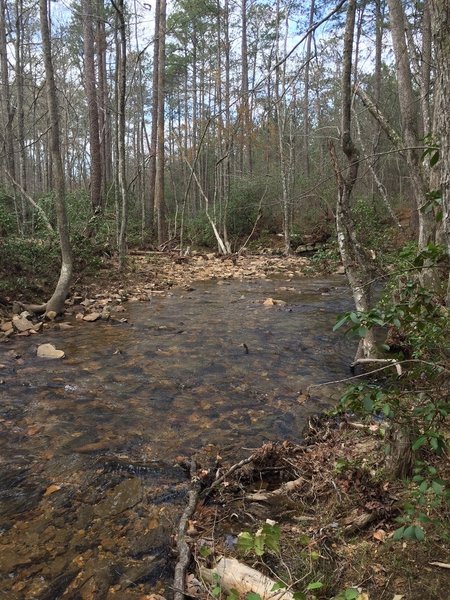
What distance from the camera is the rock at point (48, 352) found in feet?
18.2

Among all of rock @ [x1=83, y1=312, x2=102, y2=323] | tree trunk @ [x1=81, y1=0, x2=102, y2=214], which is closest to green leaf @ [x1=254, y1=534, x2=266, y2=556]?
rock @ [x1=83, y1=312, x2=102, y2=323]

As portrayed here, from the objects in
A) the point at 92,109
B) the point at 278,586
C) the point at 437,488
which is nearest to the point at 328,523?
the point at 278,586

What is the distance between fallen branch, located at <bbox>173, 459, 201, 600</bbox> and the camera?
2031 mm

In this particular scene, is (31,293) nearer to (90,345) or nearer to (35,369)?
(90,345)

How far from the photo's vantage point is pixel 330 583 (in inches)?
76.7

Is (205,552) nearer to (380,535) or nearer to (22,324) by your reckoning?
(380,535)

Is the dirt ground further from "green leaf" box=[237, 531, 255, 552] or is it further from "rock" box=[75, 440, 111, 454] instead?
"rock" box=[75, 440, 111, 454]

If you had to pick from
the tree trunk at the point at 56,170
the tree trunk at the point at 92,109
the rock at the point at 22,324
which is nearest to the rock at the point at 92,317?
the tree trunk at the point at 56,170

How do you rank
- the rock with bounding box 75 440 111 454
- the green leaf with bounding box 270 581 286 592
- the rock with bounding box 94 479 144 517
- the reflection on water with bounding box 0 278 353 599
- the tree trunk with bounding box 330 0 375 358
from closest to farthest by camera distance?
the green leaf with bounding box 270 581 286 592 → the reflection on water with bounding box 0 278 353 599 → the rock with bounding box 94 479 144 517 → the rock with bounding box 75 440 111 454 → the tree trunk with bounding box 330 0 375 358

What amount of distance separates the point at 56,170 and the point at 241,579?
7039mm

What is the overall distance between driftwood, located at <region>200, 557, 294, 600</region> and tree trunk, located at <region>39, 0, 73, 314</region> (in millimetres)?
6090

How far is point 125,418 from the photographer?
156 inches

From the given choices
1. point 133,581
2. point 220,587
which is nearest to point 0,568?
point 133,581

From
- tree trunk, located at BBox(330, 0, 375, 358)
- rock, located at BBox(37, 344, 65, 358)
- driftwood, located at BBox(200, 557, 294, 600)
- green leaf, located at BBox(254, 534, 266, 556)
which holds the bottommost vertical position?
driftwood, located at BBox(200, 557, 294, 600)
